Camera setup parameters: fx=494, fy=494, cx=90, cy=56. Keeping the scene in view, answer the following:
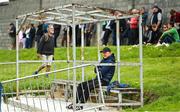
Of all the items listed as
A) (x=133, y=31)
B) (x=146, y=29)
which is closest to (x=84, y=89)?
(x=133, y=31)

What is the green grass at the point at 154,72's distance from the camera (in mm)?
10508

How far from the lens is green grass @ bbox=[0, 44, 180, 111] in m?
10.5

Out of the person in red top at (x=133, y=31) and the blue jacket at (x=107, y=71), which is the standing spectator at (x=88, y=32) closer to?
the person in red top at (x=133, y=31)

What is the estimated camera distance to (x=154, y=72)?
13.8 metres

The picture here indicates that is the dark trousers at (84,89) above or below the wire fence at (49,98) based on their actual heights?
above

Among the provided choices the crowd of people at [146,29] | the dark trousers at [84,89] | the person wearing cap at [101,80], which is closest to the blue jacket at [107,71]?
the person wearing cap at [101,80]

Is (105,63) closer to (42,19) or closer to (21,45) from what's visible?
(42,19)

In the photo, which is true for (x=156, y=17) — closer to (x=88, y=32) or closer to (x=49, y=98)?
(x=88, y=32)

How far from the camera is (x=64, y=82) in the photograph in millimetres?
12492

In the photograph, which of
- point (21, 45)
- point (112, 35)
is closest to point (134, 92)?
point (112, 35)

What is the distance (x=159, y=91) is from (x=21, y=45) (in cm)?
1695

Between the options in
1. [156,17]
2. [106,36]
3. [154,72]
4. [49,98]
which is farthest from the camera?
[106,36]

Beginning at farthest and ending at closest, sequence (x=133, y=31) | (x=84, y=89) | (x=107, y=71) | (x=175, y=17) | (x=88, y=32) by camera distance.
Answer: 1. (x=88, y=32)
2. (x=133, y=31)
3. (x=175, y=17)
4. (x=107, y=71)
5. (x=84, y=89)

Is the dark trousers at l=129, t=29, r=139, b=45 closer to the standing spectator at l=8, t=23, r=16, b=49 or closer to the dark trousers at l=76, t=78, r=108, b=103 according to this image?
the standing spectator at l=8, t=23, r=16, b=49
